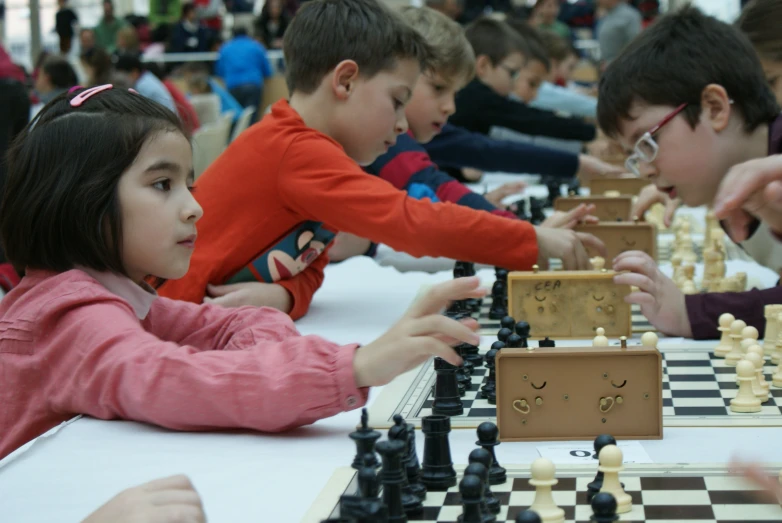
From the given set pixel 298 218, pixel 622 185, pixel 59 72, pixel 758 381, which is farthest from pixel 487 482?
pixel 59 72

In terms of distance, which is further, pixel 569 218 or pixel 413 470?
pixel 569 218

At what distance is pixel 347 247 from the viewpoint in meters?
A: 3.62

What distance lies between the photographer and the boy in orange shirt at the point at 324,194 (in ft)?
8.36

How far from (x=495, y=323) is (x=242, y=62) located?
10.5 meters

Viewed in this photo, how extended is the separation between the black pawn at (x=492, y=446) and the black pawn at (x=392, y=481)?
0.58 feet

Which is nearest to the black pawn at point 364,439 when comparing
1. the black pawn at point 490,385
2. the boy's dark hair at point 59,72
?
the black pawn at point 490,385

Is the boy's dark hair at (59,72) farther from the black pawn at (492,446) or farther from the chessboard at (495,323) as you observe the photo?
the black pawn at (492,446)

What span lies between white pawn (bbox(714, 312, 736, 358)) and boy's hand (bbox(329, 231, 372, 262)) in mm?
1716

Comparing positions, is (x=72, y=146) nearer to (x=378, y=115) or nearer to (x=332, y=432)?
(x=332, y=432)

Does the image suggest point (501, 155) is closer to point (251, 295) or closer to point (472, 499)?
point (251, 295)

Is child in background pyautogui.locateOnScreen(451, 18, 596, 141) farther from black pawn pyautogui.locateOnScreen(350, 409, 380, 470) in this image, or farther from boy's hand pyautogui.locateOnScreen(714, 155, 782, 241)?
black pawn pyautogui.locateOnScreen(350, 409, 380, 470)

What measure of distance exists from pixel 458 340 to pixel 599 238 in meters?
1.56

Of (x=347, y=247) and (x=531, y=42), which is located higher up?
(x=531, y=42)

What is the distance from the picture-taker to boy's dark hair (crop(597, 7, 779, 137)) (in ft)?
7.88
